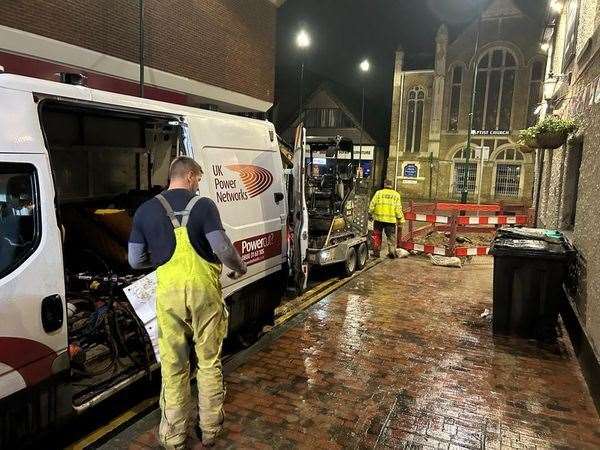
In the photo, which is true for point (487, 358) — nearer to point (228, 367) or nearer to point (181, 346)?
point (228, 367)

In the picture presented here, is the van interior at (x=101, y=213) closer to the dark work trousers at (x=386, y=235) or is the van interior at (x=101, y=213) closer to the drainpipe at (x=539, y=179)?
the dark work trousers at (x=386, y=235)

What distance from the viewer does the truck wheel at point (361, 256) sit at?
9.27 meters

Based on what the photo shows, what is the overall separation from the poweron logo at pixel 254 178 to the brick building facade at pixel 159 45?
5521 mm

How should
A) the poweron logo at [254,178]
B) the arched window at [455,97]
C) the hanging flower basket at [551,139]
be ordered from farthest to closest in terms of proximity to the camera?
1. the arched window at [455,97]
2. the hanging flower basket at [551,139]
3. the poweron logo at [254,178]

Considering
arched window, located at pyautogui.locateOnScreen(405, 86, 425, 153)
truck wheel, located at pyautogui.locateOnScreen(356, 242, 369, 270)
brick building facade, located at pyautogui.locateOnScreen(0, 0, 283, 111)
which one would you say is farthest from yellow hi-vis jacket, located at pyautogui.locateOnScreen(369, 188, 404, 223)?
arched window, located at pyautogui.locateOnScreen(405, 86, 425, 153)

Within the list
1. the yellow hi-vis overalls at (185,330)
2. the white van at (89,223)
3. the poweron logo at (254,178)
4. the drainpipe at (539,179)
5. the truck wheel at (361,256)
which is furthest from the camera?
the drainpipe at (539,179)

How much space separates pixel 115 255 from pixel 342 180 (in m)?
5.74

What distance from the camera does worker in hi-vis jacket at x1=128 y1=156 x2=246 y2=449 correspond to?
116 inches

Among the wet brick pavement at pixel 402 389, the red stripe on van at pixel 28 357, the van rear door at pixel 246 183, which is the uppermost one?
the van rear door at pixel 246 183

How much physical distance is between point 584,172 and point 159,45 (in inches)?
371

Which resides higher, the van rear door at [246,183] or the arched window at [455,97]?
the arched window at [455,97]

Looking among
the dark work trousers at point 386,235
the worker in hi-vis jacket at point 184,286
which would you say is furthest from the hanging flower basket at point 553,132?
the worker in hi-vis jacket at point 184,286

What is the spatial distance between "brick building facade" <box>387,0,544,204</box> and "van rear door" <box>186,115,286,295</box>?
87.9 ft

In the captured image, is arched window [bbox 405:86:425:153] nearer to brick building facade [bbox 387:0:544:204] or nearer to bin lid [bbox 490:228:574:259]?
brick building facade [bbox 387:0:544:204]
